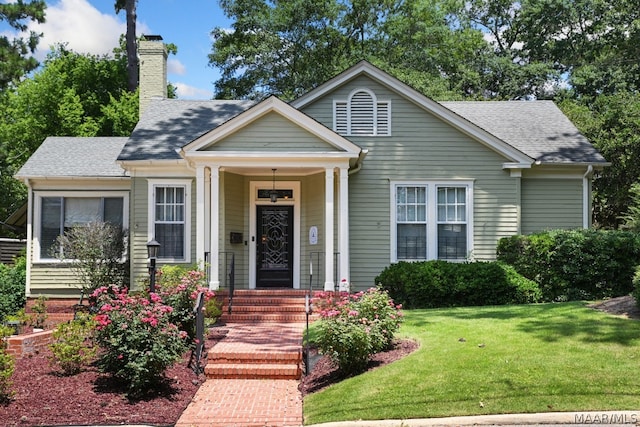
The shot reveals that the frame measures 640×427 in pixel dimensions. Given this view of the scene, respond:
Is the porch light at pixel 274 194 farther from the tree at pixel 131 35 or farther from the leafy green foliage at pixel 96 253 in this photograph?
the tree at pixel 131 35

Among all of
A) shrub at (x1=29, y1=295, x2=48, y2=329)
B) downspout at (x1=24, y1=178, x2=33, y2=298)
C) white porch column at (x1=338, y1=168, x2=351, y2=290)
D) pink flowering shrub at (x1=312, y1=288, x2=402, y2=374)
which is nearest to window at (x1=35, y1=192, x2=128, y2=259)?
downspout at (x1=24, y1=178, x2=33, y2=298)

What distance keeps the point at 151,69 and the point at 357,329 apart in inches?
528

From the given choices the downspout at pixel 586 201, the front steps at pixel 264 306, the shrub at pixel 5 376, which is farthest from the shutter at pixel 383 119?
the shrub at pixel 5 376

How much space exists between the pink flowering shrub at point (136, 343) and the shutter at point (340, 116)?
27.9ft

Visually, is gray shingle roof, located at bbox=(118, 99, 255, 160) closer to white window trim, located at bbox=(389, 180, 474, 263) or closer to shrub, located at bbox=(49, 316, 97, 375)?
white window trim, located at bbox=(389, 180, 474, 263)

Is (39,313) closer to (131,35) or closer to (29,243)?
(29,243)

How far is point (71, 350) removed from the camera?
8.43m

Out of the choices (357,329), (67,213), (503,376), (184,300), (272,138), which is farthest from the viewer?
(67,213)

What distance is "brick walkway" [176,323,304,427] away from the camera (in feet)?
24.2

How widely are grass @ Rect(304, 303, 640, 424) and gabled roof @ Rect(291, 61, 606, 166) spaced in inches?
263

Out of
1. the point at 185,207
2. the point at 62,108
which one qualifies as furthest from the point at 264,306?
the point at 62,108

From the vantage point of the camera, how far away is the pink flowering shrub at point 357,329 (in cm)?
828

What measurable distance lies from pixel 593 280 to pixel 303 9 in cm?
2418

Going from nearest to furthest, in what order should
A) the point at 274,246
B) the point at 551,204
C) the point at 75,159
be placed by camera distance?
the point at 551,204, the point at 274,246, the point at 75,159
